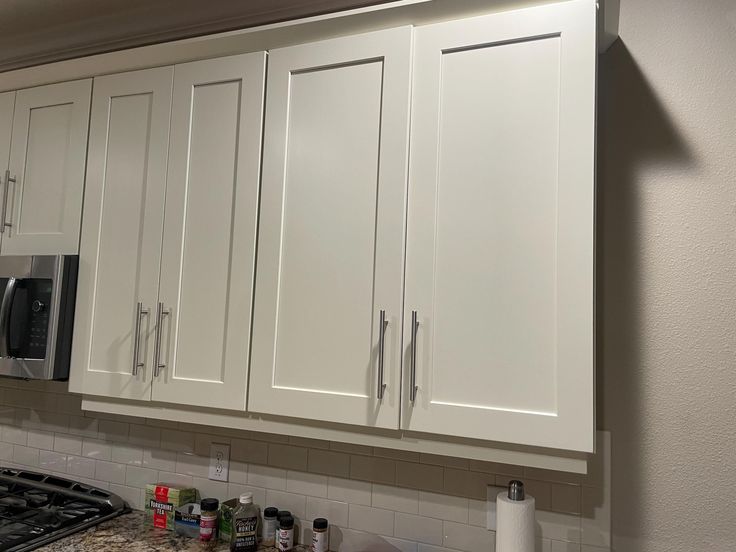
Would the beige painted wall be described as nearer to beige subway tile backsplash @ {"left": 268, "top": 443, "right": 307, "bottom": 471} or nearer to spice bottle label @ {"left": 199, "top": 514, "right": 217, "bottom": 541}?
beige subway tile backsplash @ {"left": 268, "top": 443, "right": 307, "bottom": 471}

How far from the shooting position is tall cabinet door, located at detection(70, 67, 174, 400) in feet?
5.50

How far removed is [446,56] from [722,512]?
132cm

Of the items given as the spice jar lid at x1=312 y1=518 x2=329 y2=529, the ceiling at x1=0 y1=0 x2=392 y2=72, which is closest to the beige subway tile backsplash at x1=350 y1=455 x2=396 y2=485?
the spice jar lid at x1=312 y1=518 x2=329 y2=529

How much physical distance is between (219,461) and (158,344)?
522 mm

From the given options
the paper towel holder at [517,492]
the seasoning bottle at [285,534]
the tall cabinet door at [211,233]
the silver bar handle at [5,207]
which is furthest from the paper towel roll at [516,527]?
the silver bar handle at [5,207]

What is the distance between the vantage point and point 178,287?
1638 millimetres

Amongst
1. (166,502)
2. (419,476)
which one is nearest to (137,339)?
(166,502)

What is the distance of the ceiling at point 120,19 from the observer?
73.8 inches

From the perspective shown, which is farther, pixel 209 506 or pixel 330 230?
pixel 209 506

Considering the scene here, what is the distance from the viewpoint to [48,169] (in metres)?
1.89

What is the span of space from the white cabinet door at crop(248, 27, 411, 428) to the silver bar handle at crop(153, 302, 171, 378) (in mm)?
313

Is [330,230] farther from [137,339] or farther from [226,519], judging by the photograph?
[226,519]

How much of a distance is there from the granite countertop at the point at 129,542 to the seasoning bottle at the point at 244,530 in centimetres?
6

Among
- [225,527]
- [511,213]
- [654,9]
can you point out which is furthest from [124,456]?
[654,9]
